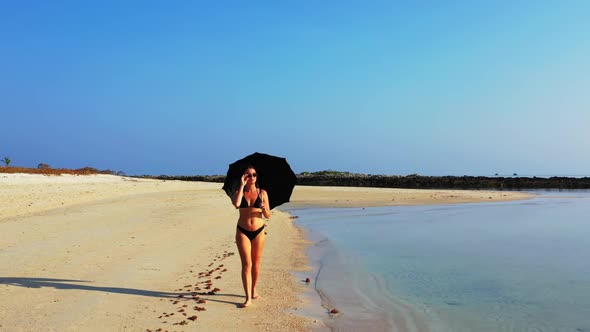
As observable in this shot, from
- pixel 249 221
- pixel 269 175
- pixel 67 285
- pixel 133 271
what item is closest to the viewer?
pixel 249 221

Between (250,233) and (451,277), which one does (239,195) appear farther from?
(451,277)

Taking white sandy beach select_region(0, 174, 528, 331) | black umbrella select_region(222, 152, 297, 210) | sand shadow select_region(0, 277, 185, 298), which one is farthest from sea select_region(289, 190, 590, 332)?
sand shadow select_region(0, 277, 185, 298)

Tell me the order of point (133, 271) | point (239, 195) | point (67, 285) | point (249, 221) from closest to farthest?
1. point (239, 195)
2. point (249, 221)
3. point (67, 285)
4. point (133, 271)

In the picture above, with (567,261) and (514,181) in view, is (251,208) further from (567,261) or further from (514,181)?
(514,181)

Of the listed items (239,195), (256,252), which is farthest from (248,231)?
(239,195)

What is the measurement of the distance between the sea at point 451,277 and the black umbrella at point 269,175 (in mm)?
2263

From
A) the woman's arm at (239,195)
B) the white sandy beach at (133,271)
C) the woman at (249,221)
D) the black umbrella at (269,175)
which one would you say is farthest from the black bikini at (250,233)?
the white sandy beach at (133,271)

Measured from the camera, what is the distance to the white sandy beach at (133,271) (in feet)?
23.1

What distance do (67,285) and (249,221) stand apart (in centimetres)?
397

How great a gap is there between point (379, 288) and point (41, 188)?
2523 centimetres

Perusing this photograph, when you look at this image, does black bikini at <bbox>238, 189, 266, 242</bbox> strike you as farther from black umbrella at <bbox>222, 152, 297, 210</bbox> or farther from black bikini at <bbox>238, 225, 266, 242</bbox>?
black umbrella at <bbox>222, 152, 297, 210</bbox>

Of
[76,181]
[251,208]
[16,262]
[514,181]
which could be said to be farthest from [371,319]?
[514,181]

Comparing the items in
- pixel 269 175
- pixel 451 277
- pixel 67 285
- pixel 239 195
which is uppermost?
pixel 269 175

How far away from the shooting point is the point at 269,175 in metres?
8.38
